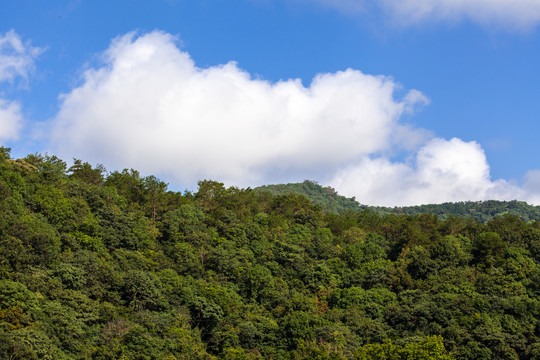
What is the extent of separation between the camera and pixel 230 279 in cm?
5253

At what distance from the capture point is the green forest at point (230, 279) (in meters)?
35.8

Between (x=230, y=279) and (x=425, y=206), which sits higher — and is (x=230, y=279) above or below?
below

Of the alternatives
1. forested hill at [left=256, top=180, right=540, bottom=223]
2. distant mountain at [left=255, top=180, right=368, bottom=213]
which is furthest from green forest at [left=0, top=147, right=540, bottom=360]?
distant mountain at [left=255, top=180, right=368, bottom=213]

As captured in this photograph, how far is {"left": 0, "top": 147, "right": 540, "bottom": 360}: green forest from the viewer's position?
3578 cm

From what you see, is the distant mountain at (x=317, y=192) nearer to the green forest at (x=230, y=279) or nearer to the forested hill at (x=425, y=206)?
the forested hill at (x=425, y=206)

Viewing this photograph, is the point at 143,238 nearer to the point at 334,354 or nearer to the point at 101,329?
the point at 101,329

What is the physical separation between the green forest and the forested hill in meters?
88.6

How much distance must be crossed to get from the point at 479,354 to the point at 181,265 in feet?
90.0

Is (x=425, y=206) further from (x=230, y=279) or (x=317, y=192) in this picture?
(x=230, y=279)

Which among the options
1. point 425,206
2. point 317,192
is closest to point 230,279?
point 317,192

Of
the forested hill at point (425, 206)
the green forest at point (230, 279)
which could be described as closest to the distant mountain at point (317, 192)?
the forested hill at point (425, 206)

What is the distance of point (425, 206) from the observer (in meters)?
187

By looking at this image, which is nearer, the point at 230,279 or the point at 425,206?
the point at 230,279

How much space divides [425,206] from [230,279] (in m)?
147
